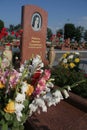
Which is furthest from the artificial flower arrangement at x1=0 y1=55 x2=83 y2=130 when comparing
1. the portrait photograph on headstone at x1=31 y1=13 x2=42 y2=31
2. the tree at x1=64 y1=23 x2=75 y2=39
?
the tree at x1=64 y1=23 x2=75 y2=39

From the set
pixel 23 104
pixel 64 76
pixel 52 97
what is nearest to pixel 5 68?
pixel 23 104

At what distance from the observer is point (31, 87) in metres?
1.84

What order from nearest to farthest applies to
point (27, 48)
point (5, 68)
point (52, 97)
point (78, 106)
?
point (52, 97)
point (5, 68)
point (78, 106)
point (27, 48)

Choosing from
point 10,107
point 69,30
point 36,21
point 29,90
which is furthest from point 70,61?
point 69,30

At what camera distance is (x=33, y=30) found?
8.58 meters

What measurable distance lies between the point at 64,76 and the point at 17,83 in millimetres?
2249

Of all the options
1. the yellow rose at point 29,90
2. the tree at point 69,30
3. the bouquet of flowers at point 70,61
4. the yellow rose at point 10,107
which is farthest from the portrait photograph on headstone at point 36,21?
the tree at point 69,30

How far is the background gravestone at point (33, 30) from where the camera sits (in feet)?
27.2

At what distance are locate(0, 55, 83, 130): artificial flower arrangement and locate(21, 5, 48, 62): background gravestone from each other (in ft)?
20.7

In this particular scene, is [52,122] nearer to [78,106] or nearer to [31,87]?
[78,106]

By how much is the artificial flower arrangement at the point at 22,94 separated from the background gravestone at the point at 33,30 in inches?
248

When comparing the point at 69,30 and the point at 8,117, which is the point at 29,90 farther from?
the point at 69,30

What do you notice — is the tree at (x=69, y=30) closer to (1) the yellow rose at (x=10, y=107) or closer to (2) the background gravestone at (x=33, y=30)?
(2) the background gravestone at (x=33, y=30)

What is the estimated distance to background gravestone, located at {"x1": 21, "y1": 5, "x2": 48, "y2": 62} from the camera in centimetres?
829
